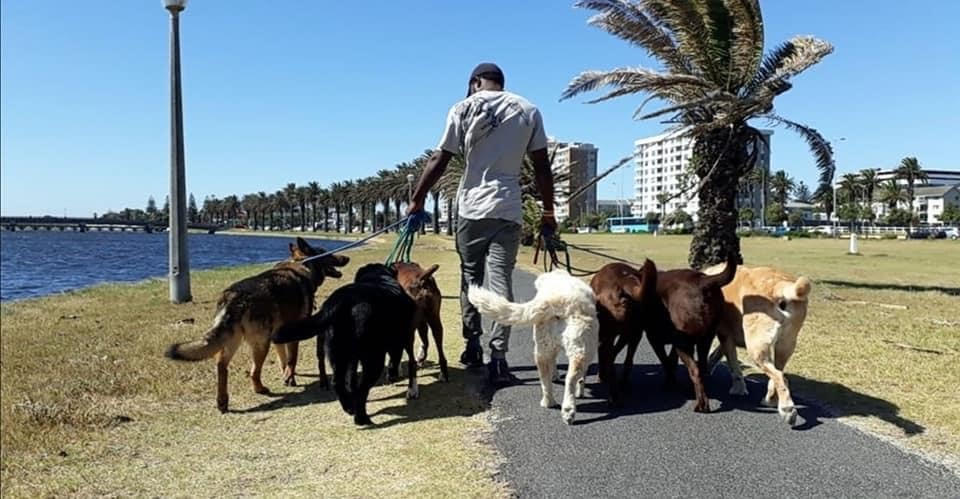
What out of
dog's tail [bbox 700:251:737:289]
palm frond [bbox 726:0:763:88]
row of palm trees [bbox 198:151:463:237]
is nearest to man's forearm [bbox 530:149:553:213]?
dog's tail [bbox 700:251:737:289]

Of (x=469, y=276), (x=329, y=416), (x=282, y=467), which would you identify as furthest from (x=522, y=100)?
(x=282, y=467)

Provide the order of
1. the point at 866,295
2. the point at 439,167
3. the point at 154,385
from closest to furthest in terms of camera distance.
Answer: the point at 439,167 < the point at 154,385 < the point at 866,295

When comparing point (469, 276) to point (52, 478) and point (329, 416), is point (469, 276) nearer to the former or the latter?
point (329, 416)

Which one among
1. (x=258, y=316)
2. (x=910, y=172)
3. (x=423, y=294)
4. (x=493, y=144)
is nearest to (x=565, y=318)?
(x=493, y=144)

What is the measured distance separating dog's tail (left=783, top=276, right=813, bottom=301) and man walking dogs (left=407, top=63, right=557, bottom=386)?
1.87 m

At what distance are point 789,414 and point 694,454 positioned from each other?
0.94 meters

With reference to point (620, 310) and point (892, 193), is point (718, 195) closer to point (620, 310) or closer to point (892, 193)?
point (620, 310)

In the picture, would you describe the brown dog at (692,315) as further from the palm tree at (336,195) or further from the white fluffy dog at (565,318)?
the palm tree at (336,195)

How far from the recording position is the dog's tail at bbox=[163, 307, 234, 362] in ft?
16.5

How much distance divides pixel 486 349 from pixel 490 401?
88.7 inches

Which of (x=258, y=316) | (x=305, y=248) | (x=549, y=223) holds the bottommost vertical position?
(x=258, y=316)

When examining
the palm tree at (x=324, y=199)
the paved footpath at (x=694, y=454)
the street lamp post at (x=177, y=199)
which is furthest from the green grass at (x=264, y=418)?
the palm tree at (x=324, y=199)

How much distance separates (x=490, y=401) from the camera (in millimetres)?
5539

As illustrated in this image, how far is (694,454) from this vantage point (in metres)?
4.27
